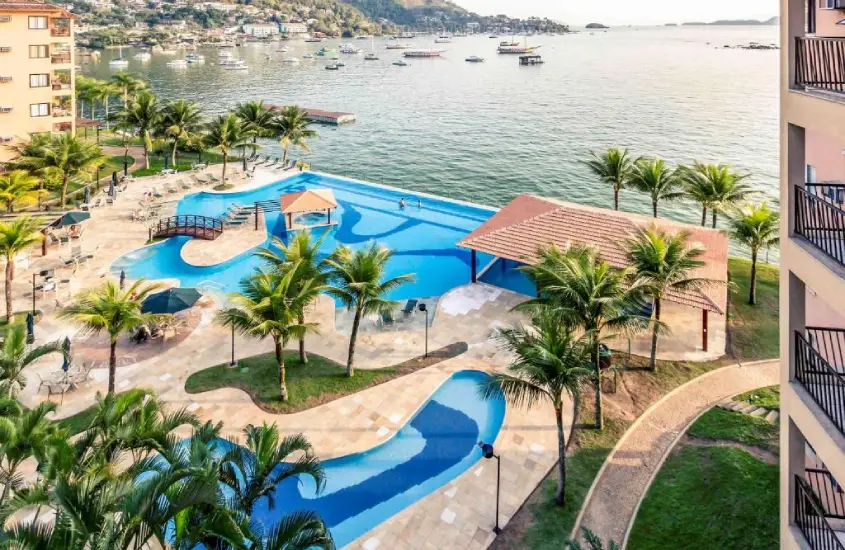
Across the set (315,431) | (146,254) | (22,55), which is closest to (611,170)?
(315,431)

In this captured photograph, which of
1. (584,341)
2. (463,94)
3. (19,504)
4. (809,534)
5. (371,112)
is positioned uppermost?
(463,94)

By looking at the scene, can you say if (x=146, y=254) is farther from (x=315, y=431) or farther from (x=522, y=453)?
(x=522, y=453)

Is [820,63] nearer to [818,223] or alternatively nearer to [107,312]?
[818,223]

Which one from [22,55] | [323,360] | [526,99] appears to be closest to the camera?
[323,360]

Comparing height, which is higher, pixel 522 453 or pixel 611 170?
pixel 611 170

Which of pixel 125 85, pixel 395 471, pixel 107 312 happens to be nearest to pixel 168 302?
pixel 107 312

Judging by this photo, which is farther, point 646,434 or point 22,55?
point 22,55
